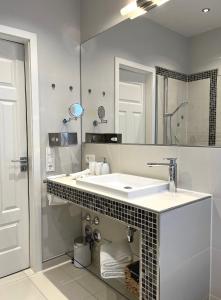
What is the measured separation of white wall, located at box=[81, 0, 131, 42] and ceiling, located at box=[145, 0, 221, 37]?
36 cm

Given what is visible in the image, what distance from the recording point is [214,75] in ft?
4.94

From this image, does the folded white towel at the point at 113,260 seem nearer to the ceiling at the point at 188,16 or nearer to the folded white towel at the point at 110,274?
the folded white towel at the point at 110,274

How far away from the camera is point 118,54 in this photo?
2119 mm

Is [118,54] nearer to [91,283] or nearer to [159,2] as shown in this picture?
[159,2]

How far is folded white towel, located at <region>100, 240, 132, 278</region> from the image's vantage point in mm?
1729

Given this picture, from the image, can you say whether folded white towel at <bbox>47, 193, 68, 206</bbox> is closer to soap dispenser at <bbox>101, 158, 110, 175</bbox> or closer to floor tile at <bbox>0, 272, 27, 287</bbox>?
soap dispenser at <bbox>101, 158, 110, 175</bbox>

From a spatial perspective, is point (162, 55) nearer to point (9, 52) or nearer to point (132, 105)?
point (132, 105)

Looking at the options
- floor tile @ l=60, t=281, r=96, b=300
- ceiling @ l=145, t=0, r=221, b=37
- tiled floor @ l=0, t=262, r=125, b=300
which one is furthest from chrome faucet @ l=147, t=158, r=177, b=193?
floor tile @ l=60, t=281, r=96, b=300

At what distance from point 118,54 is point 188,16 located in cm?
67

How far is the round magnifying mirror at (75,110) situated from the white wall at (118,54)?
0.11 m

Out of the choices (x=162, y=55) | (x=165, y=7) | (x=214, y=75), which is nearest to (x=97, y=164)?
(x=162, y=55)

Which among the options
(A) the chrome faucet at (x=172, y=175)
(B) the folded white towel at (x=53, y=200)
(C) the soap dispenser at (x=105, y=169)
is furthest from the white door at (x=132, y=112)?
(B) the folded white towel at (x=53, y=200)

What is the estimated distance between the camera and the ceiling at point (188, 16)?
1500 mm

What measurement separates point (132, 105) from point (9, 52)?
1.12m
